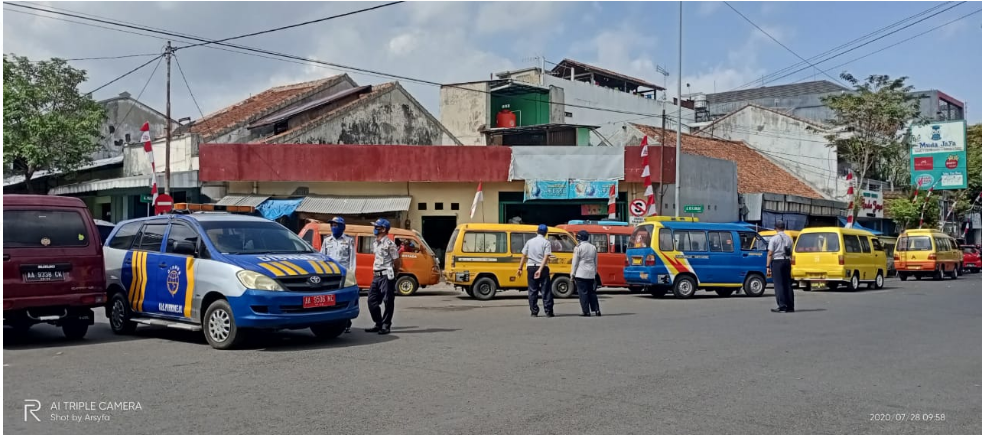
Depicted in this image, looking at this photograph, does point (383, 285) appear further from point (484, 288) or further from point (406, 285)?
point (406, 285)

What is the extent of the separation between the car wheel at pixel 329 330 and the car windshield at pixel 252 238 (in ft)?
3.40

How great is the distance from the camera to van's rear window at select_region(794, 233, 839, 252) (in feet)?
77.3

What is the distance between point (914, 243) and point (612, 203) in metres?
13.9

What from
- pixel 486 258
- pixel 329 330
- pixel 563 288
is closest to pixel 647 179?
pixel 563 288

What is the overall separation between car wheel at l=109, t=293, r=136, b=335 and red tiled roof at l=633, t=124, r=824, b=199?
29.5 meters

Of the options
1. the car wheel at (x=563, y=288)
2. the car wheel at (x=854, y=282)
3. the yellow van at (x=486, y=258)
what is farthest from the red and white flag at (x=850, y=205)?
the yellow van at (x=486, y=258)

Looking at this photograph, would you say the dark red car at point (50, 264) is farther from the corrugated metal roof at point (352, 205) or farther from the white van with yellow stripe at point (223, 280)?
the corrugated metal roof at point (352, 205)

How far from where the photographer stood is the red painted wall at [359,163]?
26.9 meters

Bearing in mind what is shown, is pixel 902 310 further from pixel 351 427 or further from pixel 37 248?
pixel 37 248

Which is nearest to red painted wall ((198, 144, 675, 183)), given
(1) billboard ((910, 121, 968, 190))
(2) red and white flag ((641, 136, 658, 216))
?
(2) red and white flag ((641, 136, 658, 216))

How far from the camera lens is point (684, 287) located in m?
19.8

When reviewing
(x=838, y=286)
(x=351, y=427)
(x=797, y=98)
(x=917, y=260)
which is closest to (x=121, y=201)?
(x=838, y=286)

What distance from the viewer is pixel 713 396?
23.1 feet

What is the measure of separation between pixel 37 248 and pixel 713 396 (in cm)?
836
